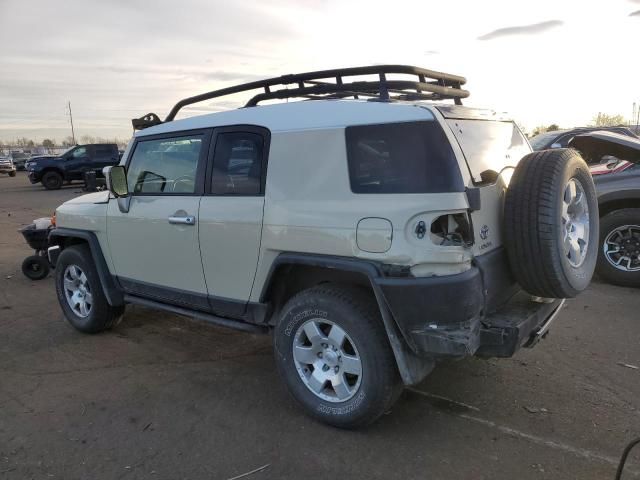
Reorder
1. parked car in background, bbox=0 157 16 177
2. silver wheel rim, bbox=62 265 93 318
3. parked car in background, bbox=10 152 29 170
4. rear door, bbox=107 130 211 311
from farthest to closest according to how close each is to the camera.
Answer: parked car in background, bbox=10 152 29 170 < parked car in background, bbox=0 157 16 177 < silver wheel rim, bbox=62 265 93 318 < rear door, bbox=107 130 211 311

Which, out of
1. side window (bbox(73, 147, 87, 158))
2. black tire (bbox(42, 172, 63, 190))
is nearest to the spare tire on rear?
side window (bbox(73, 147, 87, 158))

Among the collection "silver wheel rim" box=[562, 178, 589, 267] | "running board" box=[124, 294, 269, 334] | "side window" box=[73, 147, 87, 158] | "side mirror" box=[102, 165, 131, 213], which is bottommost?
"running board" box=[124, 294, 269, 334]

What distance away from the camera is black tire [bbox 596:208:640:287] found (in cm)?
582

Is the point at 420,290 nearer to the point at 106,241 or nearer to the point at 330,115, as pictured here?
the point at 330,115

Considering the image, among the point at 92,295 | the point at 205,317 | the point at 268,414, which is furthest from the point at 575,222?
the point at 92,295

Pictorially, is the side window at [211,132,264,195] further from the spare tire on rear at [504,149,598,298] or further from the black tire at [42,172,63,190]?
the black tire at [42,172,63,190]

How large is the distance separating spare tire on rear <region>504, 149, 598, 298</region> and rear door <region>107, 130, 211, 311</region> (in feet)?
6.88

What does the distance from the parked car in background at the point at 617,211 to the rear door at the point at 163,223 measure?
4.27 metres

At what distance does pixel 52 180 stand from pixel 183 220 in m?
23.3

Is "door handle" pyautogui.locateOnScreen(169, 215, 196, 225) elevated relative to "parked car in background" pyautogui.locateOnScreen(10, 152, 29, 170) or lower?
lower

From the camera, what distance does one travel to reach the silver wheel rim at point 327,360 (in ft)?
10.1

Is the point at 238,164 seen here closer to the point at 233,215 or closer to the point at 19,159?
the point at 233,215

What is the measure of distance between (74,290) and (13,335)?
27.0 inches

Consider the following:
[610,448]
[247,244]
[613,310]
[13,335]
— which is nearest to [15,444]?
[247,244]
